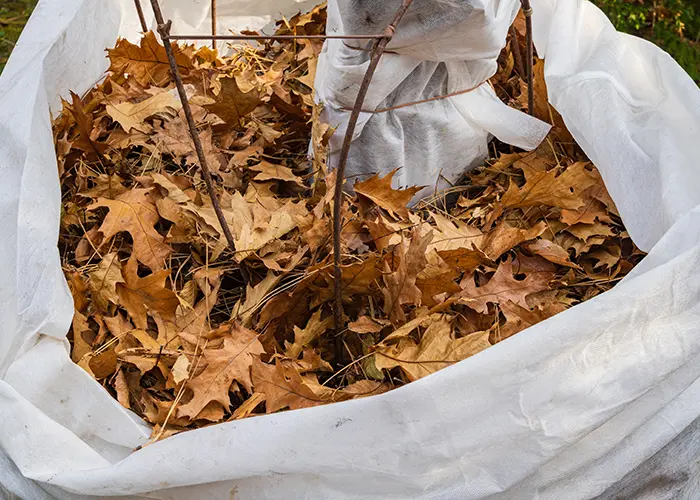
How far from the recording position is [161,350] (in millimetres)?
1054

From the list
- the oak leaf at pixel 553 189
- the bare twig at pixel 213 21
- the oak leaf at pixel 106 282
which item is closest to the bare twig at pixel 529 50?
the oak leaf at pixel 553 189

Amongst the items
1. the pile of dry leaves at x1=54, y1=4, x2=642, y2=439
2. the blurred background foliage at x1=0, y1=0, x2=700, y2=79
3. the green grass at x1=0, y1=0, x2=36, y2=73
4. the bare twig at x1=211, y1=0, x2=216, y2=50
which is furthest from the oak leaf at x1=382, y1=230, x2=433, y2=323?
the green grass at x1=0, y1=0, x2=36, y2=73

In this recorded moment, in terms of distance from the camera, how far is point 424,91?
1.29 m

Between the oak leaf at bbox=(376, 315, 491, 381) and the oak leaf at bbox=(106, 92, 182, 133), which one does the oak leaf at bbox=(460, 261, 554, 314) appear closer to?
the oak leaf at bbox=(376, 315, 491, 381)

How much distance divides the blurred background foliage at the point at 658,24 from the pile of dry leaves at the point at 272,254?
1189 mm

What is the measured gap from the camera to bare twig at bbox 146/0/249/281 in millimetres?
942

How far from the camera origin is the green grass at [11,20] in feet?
8.20

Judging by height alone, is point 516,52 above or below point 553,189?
above

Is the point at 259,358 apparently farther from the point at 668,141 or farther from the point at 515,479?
the point at 668,141

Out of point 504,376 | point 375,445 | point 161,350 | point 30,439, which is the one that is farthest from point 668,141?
point 30,439

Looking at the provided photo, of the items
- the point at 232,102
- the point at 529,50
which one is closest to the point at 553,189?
the point at 529,50

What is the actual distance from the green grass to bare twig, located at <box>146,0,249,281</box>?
166 cm

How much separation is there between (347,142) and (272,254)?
0.35m

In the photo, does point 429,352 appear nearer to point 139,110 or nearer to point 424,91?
point 424,91
